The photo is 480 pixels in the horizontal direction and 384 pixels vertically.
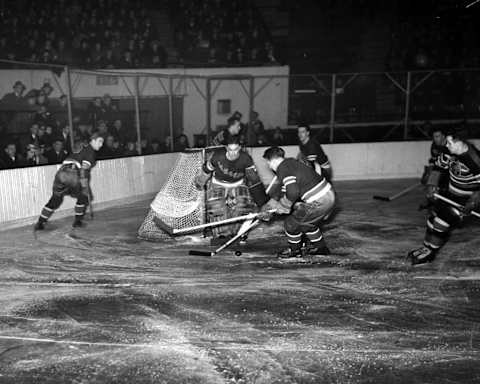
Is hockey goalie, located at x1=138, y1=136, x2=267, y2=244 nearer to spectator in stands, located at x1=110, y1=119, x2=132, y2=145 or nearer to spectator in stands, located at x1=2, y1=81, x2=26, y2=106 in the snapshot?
spectator in stands, located at x1=110, y1=119, x2=132, y2=145

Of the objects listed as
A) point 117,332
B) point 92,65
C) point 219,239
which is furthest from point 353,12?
point 117,332

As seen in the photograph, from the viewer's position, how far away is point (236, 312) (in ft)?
17.3

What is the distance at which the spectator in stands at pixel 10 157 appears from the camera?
8.86m

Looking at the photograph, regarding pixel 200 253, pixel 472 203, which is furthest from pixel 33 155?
pixel 472 203

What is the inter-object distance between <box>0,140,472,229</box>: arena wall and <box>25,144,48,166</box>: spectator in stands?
0.26 m

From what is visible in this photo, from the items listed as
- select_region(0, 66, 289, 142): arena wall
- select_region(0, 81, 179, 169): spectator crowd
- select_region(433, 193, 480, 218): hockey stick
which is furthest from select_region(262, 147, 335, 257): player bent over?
select_region(0, 66, 289, 142): arena wall

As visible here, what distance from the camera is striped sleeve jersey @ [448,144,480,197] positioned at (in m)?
6.32

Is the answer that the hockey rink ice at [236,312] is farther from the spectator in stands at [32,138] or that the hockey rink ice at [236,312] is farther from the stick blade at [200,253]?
the spectator in stands at [32,138]

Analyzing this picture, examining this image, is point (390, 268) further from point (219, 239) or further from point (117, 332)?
point (117, 332)

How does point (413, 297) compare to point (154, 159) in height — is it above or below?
below

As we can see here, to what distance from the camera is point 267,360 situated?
4.30 meters

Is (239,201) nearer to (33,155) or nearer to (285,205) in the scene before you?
(285,205)

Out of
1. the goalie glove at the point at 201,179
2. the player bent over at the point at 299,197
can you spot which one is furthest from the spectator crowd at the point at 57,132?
the player bent over at the point at 299,197

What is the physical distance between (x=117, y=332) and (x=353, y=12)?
18412 mm
